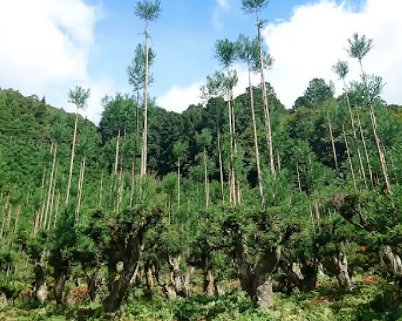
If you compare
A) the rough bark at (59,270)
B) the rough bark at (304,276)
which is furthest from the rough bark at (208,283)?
the rough bark at (59,270)

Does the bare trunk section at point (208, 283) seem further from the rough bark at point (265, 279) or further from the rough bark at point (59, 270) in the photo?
the rough bark at point (265, 279)

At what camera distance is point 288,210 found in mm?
13828

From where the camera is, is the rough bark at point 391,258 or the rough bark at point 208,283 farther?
the rough bark at point 208,283

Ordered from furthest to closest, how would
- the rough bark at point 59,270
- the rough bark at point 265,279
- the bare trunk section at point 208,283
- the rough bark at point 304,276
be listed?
the bare trunk section at point 208,283 < the rough bark at point 304,276 < the rough bark at point 59,270 < the rough bark at point 265,279

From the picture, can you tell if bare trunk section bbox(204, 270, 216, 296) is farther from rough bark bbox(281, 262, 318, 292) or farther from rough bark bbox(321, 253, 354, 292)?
rough bark bbox(321, 253, 354, 292)

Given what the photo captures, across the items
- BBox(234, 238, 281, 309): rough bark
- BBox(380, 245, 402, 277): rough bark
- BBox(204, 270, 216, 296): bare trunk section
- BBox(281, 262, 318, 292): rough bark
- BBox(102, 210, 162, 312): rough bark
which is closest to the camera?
BBox(102, 210, 162, 312): rough bark

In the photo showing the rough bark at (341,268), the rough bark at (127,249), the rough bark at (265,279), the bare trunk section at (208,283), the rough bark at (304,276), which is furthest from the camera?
the bare trunk section at (208,283)

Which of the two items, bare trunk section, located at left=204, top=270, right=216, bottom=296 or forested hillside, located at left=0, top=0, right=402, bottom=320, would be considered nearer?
forested hillside, located at left=0, top=0, right=402, bottom=320

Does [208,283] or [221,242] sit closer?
[221,242]

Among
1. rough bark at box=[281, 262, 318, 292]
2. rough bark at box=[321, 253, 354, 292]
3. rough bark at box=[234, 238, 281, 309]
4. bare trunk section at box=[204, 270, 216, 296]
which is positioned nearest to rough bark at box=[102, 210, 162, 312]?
rough bark at box=[234, 238, 281, 309]

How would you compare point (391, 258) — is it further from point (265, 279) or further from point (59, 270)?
point (59, 270)

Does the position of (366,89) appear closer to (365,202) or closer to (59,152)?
(365,202)

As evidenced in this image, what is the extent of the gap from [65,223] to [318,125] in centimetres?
5326

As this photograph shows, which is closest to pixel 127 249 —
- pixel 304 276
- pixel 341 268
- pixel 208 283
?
pixel 208 283
